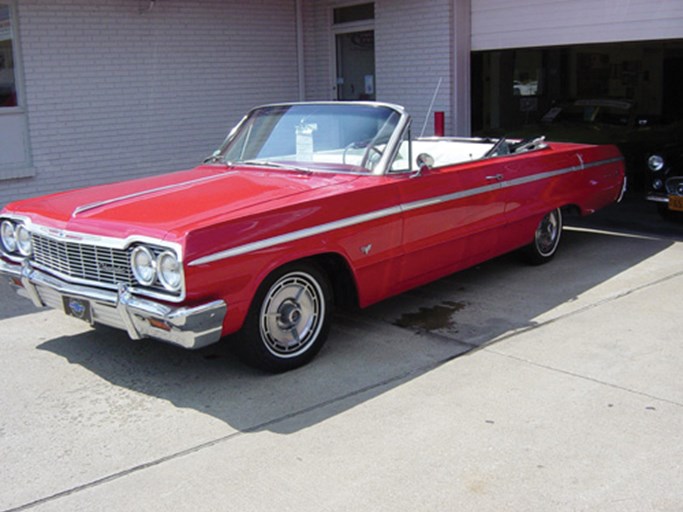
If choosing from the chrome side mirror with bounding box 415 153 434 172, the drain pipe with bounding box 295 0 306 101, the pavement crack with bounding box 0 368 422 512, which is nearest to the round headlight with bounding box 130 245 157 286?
the pavement crack with bounding box 0 368 422 512

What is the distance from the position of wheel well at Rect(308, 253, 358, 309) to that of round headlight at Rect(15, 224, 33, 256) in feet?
6.36

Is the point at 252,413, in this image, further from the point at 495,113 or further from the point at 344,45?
the point at 495,113

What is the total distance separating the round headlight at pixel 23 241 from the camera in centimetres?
522

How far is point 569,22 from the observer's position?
9.65 m

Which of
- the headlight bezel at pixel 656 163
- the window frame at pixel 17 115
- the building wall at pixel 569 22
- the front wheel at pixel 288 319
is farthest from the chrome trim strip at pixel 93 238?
the building wall at pixel 569 22

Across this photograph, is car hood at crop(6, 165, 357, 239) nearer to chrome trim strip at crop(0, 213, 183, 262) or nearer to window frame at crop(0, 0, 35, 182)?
chrome trim strip at crop(0, 213, 183, 262)

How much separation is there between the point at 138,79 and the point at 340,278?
648cm

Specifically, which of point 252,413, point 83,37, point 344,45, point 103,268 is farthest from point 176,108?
point 252,413

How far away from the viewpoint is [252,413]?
4.29m

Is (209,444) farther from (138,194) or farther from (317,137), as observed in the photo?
(317,137)

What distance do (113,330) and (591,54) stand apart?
15182 millimetres

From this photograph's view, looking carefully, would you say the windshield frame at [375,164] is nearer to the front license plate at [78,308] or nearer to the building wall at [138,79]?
the front license plate at [78,308]

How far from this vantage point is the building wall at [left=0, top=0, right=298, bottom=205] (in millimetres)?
9680

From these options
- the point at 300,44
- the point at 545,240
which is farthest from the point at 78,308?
the point at 300,44
